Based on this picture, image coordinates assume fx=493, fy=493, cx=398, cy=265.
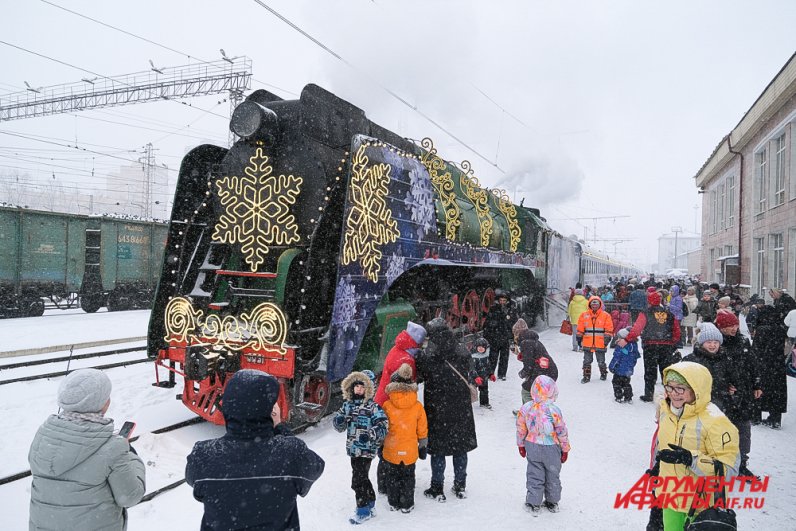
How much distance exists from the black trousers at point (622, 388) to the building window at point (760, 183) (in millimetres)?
14268

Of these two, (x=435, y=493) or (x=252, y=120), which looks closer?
(x=435, y=493)

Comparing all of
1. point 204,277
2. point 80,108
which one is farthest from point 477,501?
point 80,108

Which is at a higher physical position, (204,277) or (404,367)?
(204,277)

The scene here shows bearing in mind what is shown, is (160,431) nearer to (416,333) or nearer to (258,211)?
(258,211)

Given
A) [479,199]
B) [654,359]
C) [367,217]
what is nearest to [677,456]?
[367,217]

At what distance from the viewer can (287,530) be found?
76.9 inches

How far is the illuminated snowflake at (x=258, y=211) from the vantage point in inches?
214

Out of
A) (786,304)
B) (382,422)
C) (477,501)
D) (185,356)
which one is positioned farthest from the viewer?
(786,304)

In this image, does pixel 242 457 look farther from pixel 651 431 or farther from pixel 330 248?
pixel 651 431

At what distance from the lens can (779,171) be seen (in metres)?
15.5

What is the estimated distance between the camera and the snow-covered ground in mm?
3615

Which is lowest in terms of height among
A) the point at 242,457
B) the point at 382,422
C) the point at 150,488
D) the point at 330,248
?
the point at 150,488

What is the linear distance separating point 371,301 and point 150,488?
2624 mm

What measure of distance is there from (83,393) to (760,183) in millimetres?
21477
